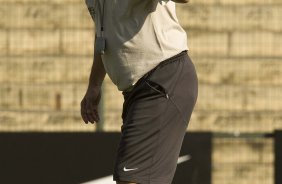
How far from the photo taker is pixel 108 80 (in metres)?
8.55

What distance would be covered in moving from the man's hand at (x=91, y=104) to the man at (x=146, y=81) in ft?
0.65

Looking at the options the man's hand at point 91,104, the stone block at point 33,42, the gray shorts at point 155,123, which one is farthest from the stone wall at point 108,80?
the gray shorts at point 155,123

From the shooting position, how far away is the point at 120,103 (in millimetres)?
8602

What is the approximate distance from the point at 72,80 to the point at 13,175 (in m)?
1.82

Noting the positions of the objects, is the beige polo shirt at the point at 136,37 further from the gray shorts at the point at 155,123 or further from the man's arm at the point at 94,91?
the man's arm at the point at 94,91

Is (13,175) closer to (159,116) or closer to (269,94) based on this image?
(269,94)

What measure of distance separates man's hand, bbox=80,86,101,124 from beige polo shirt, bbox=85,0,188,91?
0.21 m

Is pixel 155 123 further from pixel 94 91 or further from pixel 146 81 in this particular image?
pixel 94 91

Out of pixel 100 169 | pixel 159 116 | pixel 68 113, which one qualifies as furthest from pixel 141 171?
pixel 68 113

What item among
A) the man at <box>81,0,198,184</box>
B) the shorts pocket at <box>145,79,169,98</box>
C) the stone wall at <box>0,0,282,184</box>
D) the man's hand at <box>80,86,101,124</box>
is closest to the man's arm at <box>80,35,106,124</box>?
the man's hand at <box>80,86,101,124</box>

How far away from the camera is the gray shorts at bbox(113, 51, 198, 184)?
3.84 metres

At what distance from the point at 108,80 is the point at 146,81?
15.4 ft

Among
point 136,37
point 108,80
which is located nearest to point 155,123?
point 136,37

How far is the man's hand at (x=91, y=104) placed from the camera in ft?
13.5
